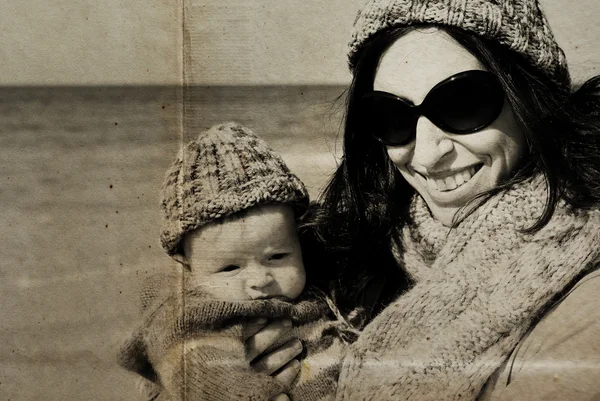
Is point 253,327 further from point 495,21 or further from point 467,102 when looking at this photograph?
point 495,21

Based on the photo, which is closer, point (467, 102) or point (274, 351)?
point (467, 102)

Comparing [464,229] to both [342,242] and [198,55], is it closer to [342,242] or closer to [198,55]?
[342,242]

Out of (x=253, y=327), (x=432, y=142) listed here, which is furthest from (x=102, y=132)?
(x=432, y=142)

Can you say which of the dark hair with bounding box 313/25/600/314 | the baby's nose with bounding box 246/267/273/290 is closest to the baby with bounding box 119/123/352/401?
the baby's nose with bounding box 246/267/273/290

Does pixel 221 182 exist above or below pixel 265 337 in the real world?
above

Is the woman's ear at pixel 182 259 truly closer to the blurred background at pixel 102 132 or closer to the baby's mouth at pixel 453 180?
the blurred background at pixel 102 132

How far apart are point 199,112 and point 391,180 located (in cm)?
57

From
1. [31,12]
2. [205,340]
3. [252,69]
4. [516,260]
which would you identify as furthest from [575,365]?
[31,12]

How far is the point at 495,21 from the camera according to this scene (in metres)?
2.04

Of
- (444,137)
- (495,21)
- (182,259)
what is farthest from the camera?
(182,259)

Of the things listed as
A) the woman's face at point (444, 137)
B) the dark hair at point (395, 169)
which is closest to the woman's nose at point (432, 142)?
the woman's face at point (444, 137)

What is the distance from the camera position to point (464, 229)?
224 centimetres

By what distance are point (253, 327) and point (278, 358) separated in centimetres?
11

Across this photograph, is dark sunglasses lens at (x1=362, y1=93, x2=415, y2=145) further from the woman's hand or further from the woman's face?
the woman's hand
